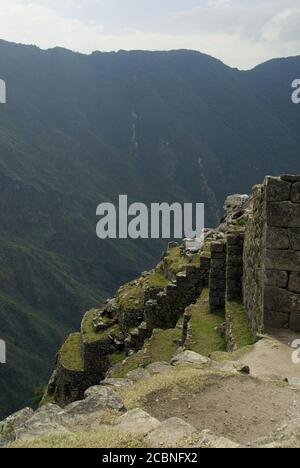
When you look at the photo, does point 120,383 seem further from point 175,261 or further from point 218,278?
point 175,261

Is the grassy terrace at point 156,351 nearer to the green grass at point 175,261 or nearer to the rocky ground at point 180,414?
the green grass at point 175,261

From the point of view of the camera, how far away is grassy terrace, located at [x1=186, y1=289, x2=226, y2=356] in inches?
529

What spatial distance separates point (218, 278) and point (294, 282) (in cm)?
579

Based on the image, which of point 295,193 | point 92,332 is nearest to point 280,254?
point 295,193

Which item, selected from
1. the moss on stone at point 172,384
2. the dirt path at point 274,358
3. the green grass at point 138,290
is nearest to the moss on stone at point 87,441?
the moss on stone at point 172,384

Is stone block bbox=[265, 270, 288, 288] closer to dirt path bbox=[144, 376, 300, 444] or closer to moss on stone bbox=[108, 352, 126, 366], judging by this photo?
dirt path bbox=[144, 376, 300, 444]

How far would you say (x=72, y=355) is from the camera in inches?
915

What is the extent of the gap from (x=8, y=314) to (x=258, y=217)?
291 feet

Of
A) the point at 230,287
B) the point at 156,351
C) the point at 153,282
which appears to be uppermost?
the point at 230,287

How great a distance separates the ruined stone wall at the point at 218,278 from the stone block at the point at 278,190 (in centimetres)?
580

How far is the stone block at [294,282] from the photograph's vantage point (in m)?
10.9

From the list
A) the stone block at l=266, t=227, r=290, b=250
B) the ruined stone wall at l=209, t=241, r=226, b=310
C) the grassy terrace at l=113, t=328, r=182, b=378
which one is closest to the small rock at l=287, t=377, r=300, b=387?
the stone block at l=266, t=227, r=290, b=250

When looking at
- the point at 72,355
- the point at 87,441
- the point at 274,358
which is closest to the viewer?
the point at 87,441

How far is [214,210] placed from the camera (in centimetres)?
17500
